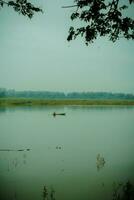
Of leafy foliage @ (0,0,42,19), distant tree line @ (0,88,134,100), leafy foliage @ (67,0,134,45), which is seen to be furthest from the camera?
distant tree line @ (0,88,134,100)

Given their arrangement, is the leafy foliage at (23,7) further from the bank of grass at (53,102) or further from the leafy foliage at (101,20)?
the bank of grass at (53,102)

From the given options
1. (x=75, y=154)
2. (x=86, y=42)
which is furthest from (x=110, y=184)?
(x=86, y=42)

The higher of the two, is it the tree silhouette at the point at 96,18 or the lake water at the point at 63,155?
the tree silhouette at the point at 96,18

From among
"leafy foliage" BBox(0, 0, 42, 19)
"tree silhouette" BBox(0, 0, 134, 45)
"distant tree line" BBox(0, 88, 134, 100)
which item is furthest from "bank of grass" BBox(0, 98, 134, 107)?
"leafy foliage" BBox(0, 0, 42, 19)

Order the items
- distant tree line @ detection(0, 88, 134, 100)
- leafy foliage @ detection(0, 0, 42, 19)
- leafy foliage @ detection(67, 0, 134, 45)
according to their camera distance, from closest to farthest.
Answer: leafy foliage @ detection(67, 0, 134, 45)
leafy foliage @ detection(0, 0, 42, 19)
distant tree line @ detection(0, 88, 134, 100)

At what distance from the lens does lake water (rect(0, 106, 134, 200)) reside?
337cm

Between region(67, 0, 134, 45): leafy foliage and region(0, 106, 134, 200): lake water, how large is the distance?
954 millimetres

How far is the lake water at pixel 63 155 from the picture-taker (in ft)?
11.1

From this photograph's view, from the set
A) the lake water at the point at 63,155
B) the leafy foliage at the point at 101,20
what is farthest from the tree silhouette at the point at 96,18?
the lake water at the point at 63,155

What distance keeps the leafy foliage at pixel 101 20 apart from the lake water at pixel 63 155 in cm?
95

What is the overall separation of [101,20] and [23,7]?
0.78 m

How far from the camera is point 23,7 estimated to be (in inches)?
127

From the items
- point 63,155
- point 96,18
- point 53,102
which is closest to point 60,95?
point 53,102

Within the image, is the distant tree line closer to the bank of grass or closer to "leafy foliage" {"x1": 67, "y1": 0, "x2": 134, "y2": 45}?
the bank of grass
